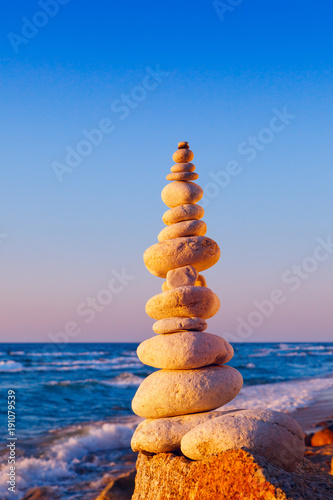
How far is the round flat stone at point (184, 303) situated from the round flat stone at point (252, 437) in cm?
191

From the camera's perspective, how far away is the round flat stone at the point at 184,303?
7.39m

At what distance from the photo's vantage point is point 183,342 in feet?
23.3

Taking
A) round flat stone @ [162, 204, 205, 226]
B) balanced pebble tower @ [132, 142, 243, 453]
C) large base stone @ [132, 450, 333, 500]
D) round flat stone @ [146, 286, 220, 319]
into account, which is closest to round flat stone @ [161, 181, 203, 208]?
balanced pebble tower @ [132, 142, 243, 453]

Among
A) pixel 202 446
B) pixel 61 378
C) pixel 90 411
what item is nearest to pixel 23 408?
pixel 90 411

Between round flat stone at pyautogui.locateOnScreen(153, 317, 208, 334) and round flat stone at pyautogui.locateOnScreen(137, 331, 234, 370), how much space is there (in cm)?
9

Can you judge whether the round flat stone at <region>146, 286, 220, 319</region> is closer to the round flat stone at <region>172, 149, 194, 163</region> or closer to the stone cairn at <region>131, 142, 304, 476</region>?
the stone cairn at <region>131, 142, 304, 476</region>

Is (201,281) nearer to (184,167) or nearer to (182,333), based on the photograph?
(182,333)

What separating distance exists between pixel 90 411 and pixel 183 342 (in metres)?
14.8

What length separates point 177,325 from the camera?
7352mm

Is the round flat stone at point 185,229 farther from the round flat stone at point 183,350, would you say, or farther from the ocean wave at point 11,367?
the ocean wave at point 11,367

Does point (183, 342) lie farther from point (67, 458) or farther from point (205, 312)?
point (67, 458)

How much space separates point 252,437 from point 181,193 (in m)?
4.05

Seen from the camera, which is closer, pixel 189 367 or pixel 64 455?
pixel 189 367

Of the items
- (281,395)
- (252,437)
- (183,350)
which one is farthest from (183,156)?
(281,395)
